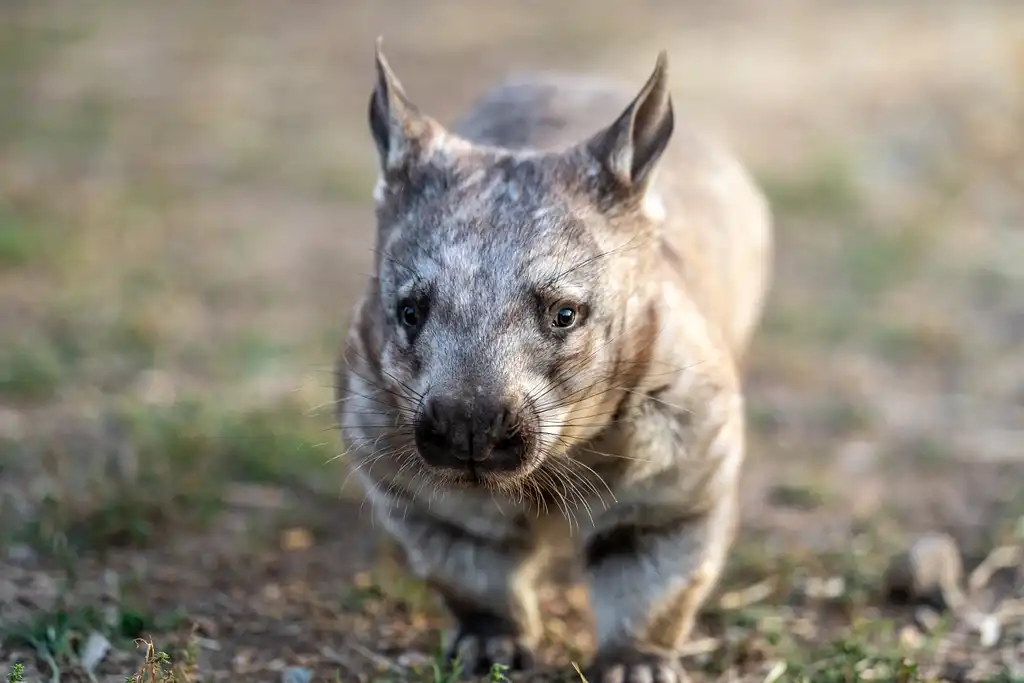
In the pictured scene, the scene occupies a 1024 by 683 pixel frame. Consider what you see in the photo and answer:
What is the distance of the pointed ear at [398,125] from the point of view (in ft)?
12.5

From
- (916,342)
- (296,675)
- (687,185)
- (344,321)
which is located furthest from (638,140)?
(916,342)

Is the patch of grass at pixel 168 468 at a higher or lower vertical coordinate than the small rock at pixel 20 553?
higher

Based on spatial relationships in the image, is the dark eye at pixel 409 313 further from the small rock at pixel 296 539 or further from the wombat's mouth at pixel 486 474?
the small rock at pixel 296 539

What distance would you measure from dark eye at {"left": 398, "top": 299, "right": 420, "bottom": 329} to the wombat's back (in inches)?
35.2

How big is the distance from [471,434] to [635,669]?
3.64ft

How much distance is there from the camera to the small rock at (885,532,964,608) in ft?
14.6

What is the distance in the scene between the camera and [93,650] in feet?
12.2

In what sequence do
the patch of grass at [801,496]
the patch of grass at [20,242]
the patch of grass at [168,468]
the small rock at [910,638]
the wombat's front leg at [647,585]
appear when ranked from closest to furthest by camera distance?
the wombat's front leg at [647,585], the small rock at [910,638], the patch of grass at [168,468], the patch of grass at [801,496], the patch of grass at [20,242]

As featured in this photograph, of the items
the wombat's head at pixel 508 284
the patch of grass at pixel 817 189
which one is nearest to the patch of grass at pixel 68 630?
the wombat's head at pixel 508 284

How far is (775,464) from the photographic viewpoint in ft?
18.6

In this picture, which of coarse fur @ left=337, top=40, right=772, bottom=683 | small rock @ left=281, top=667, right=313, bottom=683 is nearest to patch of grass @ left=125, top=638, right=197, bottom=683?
small rock @ left=281, top=667, right=313, bottom=683

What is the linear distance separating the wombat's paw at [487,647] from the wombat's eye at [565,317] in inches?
43.5

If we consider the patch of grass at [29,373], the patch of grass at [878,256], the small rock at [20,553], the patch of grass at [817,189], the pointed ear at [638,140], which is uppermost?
the pointed ear at [638,140]

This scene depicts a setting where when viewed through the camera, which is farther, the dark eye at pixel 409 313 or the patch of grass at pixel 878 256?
the patch of grass at pixel 878 256
